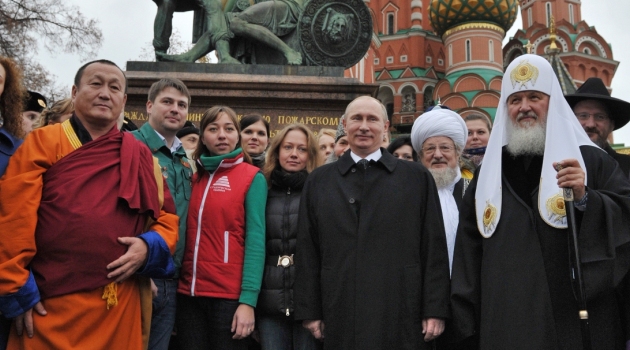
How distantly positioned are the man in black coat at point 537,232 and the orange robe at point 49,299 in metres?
1.58

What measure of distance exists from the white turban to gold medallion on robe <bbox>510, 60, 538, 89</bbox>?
71cm

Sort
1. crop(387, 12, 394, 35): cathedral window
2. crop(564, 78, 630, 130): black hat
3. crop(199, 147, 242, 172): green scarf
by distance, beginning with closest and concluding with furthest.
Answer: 1. crop(199, 147, 242, 172): green scarf
2. crop(564, 78, 630, 130): black hat
3. crop(387, 12, 394, 35): cathedral window

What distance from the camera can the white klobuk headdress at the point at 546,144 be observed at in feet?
9.84

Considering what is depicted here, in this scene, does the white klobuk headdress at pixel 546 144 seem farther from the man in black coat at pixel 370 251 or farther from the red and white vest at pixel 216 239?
the red and white vest at pixel 216 239

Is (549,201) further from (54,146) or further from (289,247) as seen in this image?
(54,146)

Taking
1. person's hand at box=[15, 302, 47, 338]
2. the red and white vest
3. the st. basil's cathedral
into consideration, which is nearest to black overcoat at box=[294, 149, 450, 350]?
the red and white vest

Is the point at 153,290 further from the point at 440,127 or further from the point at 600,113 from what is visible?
the point at 600,113

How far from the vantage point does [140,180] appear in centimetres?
314

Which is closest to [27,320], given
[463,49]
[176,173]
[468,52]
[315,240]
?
[176,173]

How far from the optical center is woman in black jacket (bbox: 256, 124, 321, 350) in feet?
11.4

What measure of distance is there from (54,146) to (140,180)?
425 mm

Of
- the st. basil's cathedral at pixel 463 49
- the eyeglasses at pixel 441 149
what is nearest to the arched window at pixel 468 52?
the st. basil's cathedral at pixel 463 49

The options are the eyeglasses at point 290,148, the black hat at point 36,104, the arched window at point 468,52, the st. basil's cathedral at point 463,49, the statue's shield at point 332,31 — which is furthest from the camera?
the arched window at point 468,52

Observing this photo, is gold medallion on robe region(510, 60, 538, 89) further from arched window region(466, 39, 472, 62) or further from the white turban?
arched window region(466, 39, 472, 62)
